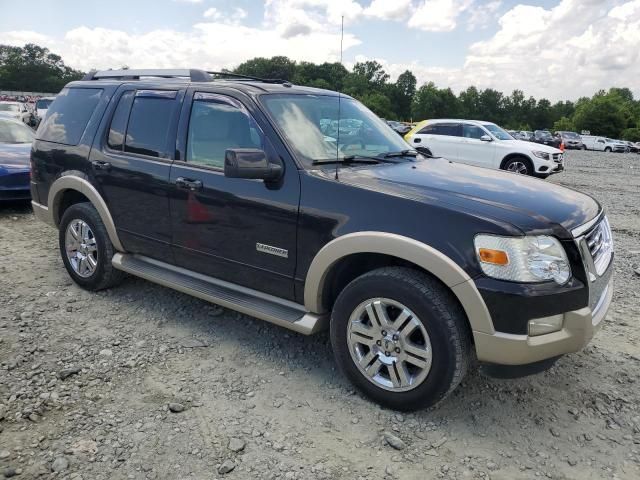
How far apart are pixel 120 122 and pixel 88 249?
1.19 meters

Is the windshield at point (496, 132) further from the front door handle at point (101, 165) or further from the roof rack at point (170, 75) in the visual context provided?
the front door handle at point (101, 165)

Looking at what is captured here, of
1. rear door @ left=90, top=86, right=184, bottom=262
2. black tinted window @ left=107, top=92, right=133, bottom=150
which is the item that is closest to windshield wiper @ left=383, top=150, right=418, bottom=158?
rear door @ left=90, top=86, right=184, bottom=262

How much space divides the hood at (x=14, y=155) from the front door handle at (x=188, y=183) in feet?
16.8

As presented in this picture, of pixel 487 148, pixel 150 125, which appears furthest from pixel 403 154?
pixel 487 148

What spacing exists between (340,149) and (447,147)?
1074 centimetres

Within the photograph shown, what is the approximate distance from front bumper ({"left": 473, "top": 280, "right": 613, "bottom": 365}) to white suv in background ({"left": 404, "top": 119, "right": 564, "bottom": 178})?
34.4 feet

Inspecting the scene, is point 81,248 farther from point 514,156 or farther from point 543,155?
point 543,155

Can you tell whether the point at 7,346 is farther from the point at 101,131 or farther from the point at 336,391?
the point at 336,391

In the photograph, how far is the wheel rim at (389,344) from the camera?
2.88 meters

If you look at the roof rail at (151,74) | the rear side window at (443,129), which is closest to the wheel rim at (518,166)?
the rear side window at (443,129)

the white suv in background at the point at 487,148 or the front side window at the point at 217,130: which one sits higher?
the front side window at the point at 217,130

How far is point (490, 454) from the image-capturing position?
274 centimetres

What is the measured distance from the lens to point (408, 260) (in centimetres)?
283

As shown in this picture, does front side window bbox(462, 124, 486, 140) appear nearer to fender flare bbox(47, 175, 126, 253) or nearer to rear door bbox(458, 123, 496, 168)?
rear door bbox(458, 123, 496, 168)
